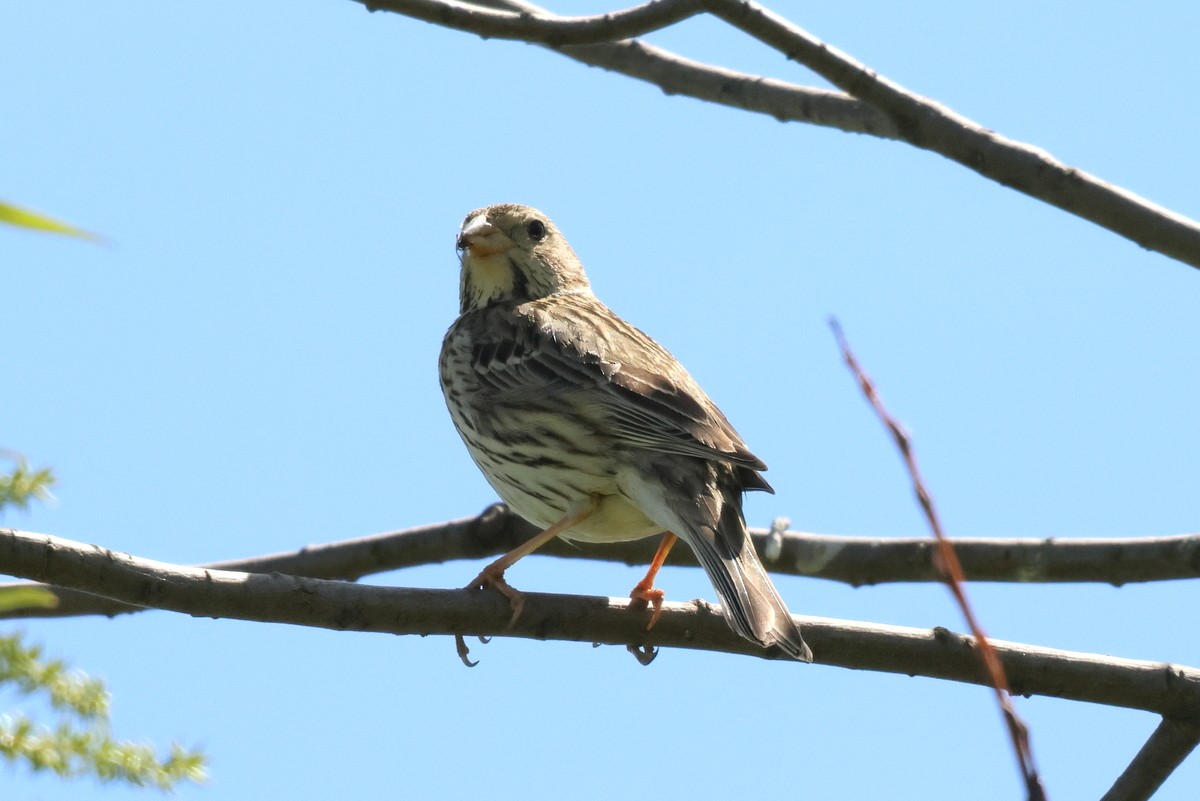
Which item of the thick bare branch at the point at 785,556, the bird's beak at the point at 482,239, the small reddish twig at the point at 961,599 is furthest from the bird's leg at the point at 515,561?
the small reddish twig at the point at 961,599

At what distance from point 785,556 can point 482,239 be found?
2478 millimetres

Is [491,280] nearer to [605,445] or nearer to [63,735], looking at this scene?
[605,445]

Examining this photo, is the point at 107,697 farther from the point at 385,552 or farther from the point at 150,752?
the point at 385,552

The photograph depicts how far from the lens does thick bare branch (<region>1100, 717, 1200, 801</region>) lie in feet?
16.5

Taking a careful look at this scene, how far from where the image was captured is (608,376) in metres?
6.36

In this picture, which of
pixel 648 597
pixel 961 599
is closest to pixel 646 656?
pixel 648 597

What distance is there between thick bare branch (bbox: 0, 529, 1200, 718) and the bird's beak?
321cm

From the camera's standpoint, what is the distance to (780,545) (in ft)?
22.8

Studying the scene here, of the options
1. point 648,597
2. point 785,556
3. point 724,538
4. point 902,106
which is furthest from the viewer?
point 785,556

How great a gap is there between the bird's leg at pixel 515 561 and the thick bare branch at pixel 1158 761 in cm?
227

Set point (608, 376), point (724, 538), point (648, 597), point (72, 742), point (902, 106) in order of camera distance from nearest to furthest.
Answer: point (72, 742), point (902, 106), point (724, 538), point (648, 597), point (608, 376)

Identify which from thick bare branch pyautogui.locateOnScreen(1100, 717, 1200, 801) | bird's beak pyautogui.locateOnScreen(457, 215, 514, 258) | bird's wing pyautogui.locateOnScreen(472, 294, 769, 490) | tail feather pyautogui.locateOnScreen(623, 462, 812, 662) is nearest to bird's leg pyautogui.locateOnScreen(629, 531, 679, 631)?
tail feather pyautogui.locateOnScreen(623, 462, 812, 662)

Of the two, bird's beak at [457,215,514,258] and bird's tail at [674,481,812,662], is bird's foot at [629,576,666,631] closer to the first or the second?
bird's tail at [674,481,812,662]

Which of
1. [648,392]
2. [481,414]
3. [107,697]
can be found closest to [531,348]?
[481,414]
